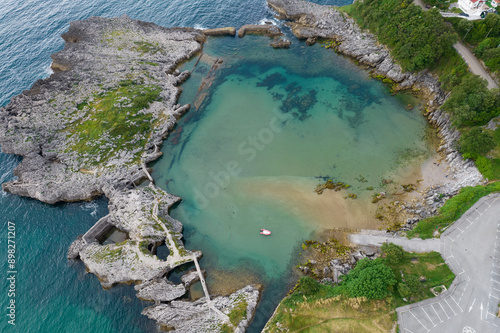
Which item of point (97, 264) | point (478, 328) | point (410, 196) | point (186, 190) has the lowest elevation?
point (97, 264)

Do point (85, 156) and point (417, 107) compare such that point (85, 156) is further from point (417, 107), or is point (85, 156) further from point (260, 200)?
→ point (417, 107)

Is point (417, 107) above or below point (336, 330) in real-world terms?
above

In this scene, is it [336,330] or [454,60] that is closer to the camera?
[336,330]

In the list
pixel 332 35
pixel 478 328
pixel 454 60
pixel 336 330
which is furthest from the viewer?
pixel 332 35

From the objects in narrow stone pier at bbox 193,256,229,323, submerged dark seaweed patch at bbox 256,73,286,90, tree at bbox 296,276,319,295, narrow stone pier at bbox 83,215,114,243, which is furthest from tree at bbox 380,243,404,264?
narrow stone pier at bbox 83,215,114,243

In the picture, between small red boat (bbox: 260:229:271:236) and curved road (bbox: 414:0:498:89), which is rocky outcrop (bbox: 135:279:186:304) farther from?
curved road (bbox: 414:0:498:89)

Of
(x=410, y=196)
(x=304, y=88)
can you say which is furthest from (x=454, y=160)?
(x=304, y=88)

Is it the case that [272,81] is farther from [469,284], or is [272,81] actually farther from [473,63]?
[469,284]
